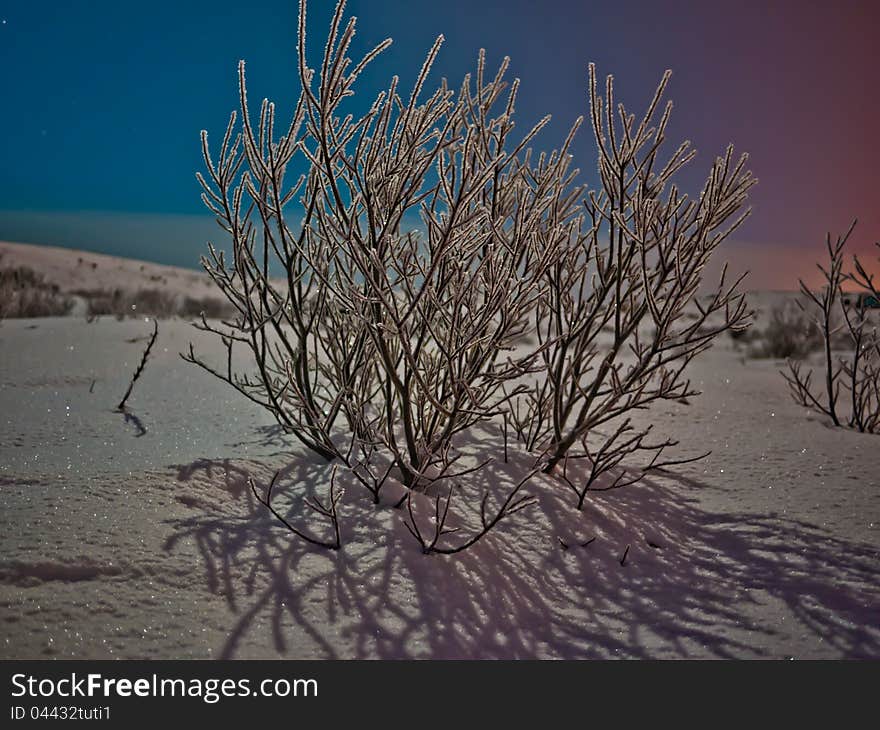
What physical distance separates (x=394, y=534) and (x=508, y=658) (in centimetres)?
69

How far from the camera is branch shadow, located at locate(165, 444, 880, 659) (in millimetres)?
2025

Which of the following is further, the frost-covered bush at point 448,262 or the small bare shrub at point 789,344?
the small bare shrub at point 789,344

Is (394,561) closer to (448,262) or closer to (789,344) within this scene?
(448,262)

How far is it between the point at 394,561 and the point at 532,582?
0.46 metres

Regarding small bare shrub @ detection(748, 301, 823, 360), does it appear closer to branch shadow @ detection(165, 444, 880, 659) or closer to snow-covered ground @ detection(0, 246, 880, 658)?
snow-covered ground @ detection(0, 246, 880, 658)

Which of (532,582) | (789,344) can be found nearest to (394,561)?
(532,582)

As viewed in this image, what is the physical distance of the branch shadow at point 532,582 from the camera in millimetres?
2025

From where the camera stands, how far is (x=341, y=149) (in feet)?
A: 7.04

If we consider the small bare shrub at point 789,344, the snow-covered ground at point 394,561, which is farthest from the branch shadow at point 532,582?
the small bare shrub at point 789,344

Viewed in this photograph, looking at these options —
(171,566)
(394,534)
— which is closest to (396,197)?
(394,534)

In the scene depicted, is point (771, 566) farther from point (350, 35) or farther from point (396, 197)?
point (350, 35)

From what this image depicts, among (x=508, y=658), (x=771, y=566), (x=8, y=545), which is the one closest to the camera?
(x=508, y=658)

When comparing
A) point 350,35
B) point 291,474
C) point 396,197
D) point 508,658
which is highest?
point 350,35

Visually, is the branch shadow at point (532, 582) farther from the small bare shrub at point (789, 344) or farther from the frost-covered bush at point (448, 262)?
the small bare shrub at point (789, 344)
